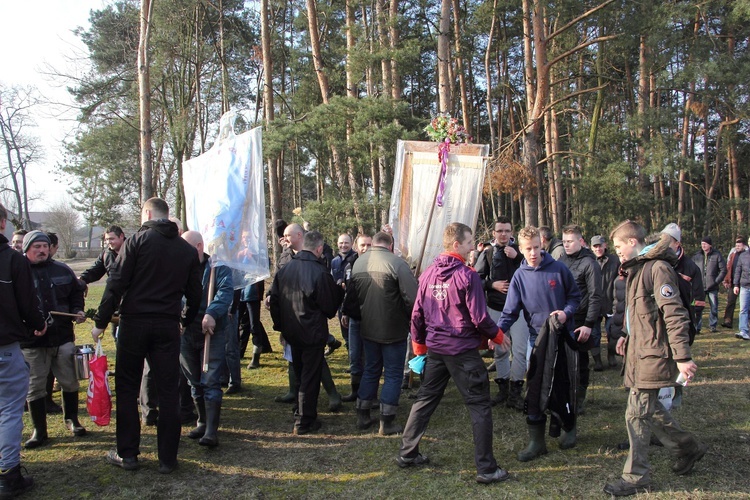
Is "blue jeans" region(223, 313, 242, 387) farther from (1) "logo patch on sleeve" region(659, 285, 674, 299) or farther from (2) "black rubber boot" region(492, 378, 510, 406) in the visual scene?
(1) "logo patch on sleeve" region(659, 285, 674, 299)

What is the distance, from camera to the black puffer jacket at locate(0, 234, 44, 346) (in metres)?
3.53

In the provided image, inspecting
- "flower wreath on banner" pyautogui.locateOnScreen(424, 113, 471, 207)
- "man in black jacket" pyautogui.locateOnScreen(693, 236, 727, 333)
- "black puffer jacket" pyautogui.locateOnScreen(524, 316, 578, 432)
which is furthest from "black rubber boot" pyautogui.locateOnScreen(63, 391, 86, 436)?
"man in black jacket" pyautogui.locateOnScreen(693, 236, 727, 333)

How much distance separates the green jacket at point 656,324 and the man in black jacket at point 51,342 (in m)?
4.61

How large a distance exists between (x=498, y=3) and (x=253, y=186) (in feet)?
43.7

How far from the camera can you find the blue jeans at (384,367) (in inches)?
187

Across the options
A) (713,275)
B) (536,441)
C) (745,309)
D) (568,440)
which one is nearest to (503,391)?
(568,440)

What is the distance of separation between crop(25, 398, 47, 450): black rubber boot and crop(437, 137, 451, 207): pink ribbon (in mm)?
4590

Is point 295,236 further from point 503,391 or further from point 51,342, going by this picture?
point 503,391

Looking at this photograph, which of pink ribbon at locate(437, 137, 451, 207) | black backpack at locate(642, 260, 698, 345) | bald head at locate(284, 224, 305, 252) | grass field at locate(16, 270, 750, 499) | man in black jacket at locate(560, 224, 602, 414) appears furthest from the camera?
pink ribbon at locate(437, 137, 451, 207)

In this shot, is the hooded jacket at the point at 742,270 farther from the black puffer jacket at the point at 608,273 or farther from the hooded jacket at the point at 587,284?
the hooded jacket at the point at 587,284

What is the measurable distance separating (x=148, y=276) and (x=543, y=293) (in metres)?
3.12

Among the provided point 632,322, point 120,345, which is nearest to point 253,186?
point 120,345

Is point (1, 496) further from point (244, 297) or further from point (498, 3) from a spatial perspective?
point (498, 3)

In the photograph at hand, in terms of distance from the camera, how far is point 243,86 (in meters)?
25.6
